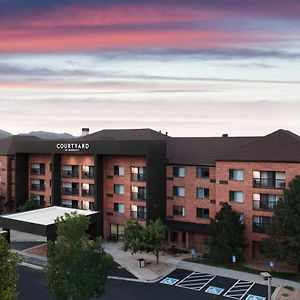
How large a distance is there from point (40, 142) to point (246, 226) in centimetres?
3452

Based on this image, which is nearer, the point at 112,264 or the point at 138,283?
the point at 112,264

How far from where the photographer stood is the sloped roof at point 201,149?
54656 mm

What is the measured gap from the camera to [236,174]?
49.9m

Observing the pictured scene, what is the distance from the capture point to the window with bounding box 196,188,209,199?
5384 centimetres

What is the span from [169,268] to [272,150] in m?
18.3

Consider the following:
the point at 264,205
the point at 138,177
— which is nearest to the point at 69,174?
the point at 138,177

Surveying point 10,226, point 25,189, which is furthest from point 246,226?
point 25,189

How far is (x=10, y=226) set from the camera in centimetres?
5109

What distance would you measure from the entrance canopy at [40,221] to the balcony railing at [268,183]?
21713 millimetres

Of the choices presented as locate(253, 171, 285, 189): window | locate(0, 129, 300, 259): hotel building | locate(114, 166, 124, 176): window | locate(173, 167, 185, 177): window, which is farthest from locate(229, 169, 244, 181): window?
locate(114, 166, 124, 176): window

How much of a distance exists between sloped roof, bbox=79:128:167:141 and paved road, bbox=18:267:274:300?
26150mm

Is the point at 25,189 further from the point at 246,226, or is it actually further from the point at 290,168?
the point at 290,168

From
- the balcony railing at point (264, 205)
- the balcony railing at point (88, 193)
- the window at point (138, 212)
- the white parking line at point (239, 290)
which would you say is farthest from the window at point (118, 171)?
the white parking line at point (239, 290)

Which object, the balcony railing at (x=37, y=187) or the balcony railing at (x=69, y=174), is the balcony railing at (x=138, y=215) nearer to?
the balcony railing at (x=69, y=174)
